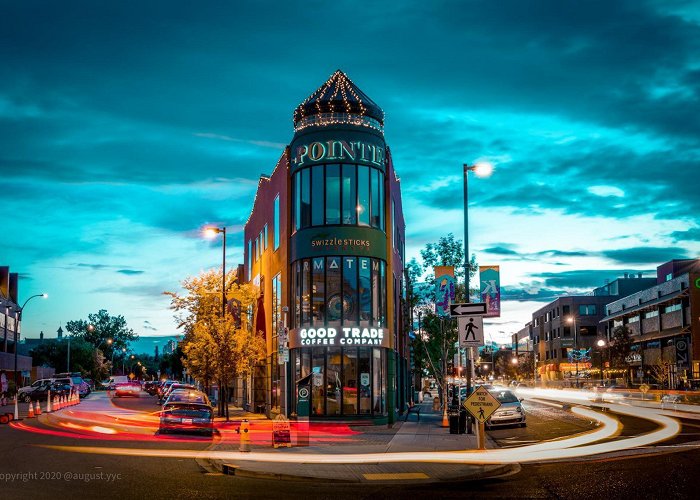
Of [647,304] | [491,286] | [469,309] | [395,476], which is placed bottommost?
[395,476]

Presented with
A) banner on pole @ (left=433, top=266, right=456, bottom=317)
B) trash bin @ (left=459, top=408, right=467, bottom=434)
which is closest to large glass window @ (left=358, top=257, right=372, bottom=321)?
banner on pole @ (left=433, top=266, right=456, bottom=317)

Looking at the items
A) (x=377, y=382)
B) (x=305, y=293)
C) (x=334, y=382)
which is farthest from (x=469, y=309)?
(x=305, y=293)

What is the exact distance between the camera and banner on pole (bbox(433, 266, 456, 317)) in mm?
30047

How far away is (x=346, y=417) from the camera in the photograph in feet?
108

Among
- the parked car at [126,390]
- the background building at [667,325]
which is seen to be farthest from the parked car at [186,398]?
the background building at [667,325]

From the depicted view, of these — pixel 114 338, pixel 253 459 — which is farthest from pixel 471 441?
pixel 114 338

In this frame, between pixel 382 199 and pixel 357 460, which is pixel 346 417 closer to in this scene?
pixel 382 199

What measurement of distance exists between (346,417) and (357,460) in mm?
14121

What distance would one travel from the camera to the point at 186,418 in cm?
2650

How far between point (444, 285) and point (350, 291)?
501cm

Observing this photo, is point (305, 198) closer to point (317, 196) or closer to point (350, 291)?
point (317, 196)

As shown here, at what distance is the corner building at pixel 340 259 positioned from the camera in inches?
1323

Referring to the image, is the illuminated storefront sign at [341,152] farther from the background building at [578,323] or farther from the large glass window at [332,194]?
the background building at [578,323]

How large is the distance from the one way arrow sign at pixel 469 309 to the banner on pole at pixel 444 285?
7.86 m
